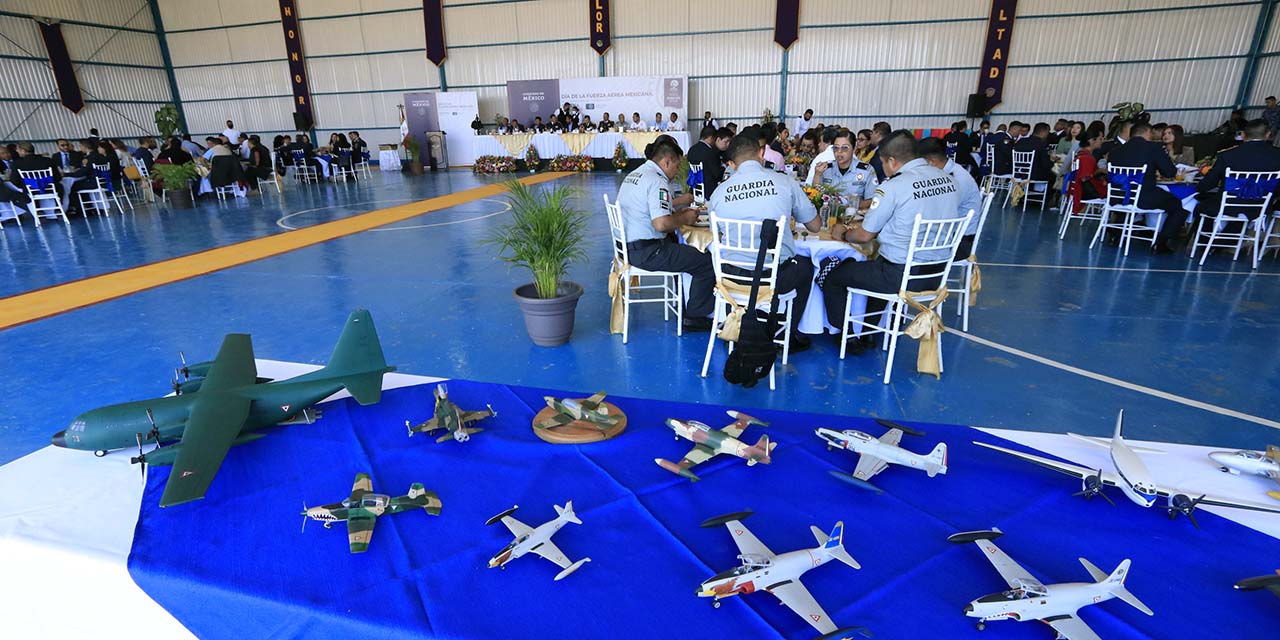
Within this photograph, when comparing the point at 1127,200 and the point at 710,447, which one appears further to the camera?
the point at 1127,200

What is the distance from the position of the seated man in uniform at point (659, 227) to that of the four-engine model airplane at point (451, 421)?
2.43 meters

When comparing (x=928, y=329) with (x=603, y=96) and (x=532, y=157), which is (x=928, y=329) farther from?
(x=603, y=96)

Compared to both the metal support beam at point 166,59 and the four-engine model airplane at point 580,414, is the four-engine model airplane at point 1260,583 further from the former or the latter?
the metal support beam at point 166,59

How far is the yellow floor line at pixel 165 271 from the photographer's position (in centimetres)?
509

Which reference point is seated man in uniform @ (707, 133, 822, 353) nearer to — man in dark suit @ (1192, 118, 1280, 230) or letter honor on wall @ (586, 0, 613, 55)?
man in dark suit @ (1192, 118, 1280, 230)

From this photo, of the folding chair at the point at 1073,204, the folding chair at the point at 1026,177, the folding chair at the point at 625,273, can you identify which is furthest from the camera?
the folding chair at the point at 1026,177

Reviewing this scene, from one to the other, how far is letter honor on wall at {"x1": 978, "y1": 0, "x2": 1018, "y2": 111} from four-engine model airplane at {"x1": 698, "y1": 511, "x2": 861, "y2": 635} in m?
17.0

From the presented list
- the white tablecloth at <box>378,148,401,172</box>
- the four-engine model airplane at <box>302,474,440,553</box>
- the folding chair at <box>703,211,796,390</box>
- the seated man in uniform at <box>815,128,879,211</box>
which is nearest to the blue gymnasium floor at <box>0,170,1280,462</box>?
the folding chair at <box>703,211,796,390</box>

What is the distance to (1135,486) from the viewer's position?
3.84 ft

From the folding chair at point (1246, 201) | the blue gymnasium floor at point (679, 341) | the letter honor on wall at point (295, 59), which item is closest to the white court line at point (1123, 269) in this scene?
the blue gymnasium floor at point (679, 341)

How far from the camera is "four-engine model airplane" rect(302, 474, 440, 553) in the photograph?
3.69 ft

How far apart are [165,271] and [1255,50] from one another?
2080cm

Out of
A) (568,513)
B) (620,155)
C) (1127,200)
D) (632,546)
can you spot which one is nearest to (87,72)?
(620,155)

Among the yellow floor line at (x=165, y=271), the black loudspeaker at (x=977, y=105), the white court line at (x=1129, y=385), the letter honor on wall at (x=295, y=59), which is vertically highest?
the letter honor on wall at (x=295, y=59)
